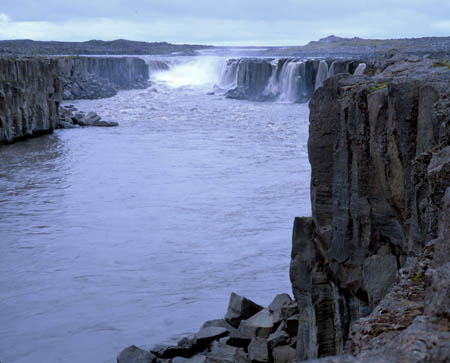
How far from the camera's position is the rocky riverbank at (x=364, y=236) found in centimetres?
268

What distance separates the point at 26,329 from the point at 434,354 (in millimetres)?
6651

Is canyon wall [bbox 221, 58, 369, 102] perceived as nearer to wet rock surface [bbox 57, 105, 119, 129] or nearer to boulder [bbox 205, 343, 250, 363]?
wet rock surface [bbox 57, 105, 119, 129]

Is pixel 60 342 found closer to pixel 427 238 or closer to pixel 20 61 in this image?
pixel 427 238

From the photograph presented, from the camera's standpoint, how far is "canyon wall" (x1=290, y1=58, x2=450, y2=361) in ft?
12.3

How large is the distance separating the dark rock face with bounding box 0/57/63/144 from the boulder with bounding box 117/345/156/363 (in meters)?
16.5

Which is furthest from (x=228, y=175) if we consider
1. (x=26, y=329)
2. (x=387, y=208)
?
(x=387, y=208)

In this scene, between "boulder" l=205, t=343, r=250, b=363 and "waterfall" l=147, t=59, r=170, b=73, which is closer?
"boulder" l=205, t=343, r=250, b=363

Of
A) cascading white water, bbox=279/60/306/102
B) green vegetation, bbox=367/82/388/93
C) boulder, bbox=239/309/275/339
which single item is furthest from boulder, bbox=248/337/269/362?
cascading white water, bbox=279/60/306/102

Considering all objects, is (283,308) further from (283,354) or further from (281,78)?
(281,78)

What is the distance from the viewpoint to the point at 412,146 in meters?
4.23

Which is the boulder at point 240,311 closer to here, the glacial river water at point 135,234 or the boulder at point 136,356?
the glacial river water at point 135,234

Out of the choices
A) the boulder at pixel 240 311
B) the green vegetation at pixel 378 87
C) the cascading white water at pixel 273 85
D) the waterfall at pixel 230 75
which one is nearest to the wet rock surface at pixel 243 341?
the boulder at pixel 240 311

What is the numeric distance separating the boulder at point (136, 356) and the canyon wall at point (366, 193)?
4.92ft

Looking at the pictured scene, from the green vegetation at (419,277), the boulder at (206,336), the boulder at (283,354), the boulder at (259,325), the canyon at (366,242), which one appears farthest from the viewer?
the boulder at (206,336)
